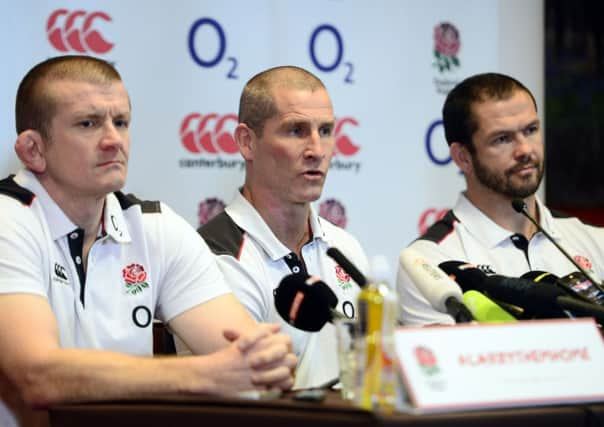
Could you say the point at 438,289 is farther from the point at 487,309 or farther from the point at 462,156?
the point at 462,156

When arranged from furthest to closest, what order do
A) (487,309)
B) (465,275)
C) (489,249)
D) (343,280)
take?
(489,249) < (343,280) < (465,275) < (487,309)

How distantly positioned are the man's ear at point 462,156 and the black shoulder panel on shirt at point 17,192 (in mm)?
1788

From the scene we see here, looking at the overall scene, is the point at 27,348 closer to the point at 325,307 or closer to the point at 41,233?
the point at 41,233

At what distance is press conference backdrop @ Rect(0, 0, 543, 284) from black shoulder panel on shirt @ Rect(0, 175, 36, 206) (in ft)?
2.41

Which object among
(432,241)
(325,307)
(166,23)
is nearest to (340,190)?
(432,241)

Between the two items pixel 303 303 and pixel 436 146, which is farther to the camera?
pixel 436 146

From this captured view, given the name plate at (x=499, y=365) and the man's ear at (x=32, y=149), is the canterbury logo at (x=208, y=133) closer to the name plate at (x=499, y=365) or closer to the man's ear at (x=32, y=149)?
the man's ear at (x=32, y=149)

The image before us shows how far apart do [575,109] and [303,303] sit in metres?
3.29

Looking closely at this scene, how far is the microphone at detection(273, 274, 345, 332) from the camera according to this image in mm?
2160

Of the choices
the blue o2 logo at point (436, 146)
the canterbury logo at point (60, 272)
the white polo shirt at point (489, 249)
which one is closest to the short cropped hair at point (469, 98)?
the white polo shirt at point (489, 249)

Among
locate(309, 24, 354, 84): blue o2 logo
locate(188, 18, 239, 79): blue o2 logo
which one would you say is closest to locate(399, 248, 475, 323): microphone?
locate(188, 18, 239, 79): blue o2 logo

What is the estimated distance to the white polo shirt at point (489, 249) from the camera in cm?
371

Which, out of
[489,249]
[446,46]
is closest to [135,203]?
[489,249]

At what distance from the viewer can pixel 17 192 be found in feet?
9.16
